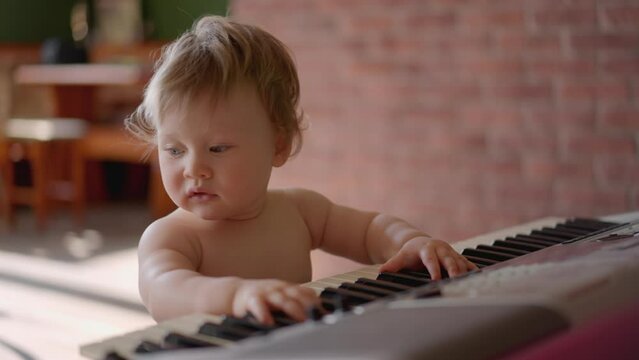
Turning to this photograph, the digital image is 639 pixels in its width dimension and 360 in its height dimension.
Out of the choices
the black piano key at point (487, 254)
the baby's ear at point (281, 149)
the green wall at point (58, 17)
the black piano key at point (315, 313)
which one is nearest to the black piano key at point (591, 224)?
the black piano key at point (487, 254)

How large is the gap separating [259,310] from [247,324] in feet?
0.10

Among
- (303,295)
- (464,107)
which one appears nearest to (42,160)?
(464,107)

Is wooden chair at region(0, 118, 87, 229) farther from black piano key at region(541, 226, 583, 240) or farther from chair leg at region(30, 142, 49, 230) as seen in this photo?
black piano key at region(541, 226, 583, 240)

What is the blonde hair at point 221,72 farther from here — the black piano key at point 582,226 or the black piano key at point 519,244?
the black piano key at point 582,226

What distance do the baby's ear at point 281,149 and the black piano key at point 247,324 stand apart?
52 centimetres

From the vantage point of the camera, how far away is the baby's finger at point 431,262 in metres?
1.07

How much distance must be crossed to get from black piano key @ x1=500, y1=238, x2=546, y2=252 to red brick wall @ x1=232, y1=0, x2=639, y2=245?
4.32 ft

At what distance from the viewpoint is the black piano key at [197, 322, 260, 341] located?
2.44 ft

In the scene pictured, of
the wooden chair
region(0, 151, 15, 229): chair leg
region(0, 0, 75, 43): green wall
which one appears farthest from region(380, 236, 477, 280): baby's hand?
region(0, 0, 75, 43): green wall

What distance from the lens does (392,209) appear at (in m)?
2.97

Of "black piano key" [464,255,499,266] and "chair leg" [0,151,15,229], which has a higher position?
"chair leg" [0,151,15,229]

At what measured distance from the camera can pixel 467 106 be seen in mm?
2752

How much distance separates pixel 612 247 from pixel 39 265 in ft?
12.6

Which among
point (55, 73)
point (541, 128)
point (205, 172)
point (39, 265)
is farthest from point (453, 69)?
point (55, 73)
